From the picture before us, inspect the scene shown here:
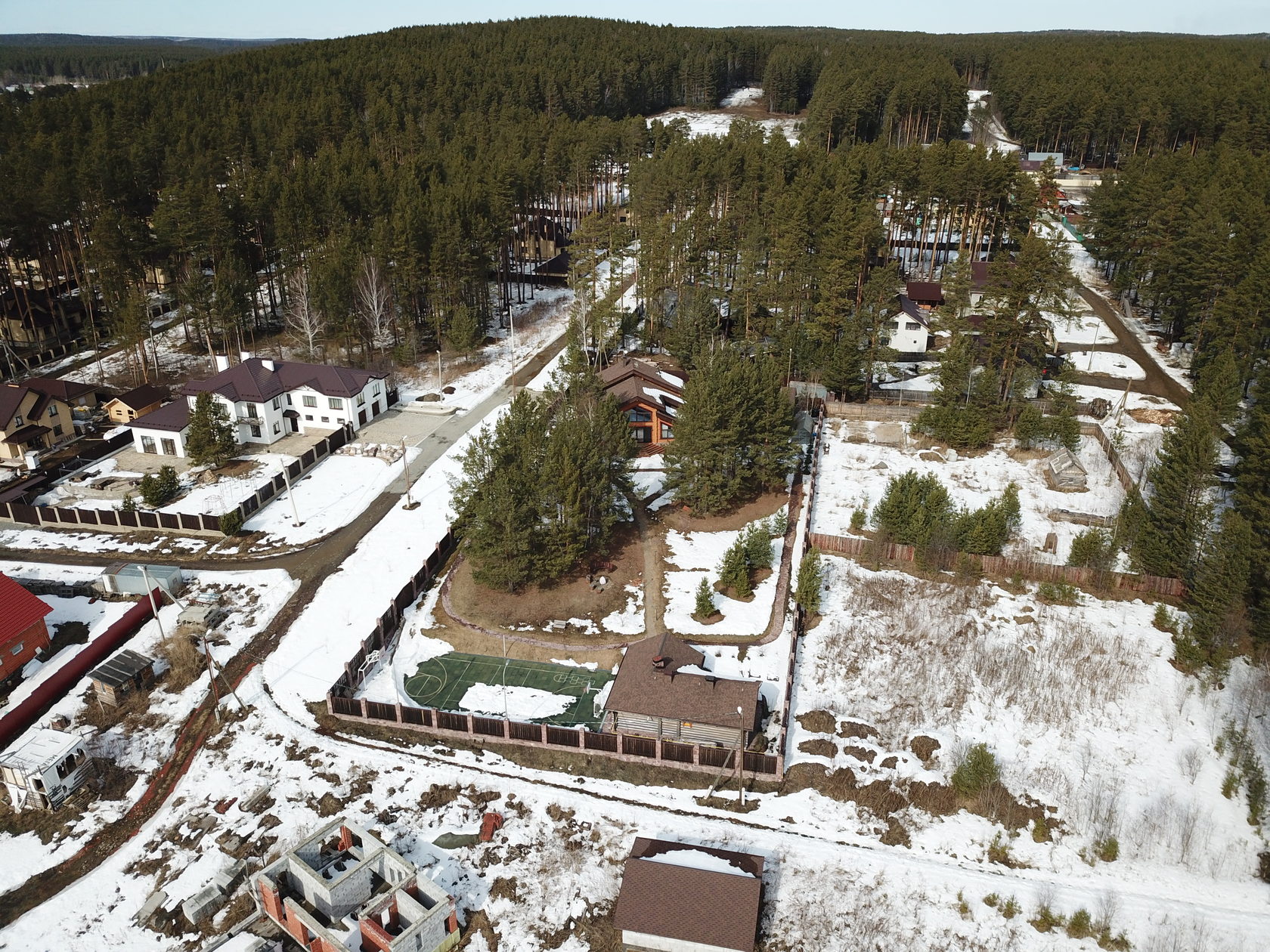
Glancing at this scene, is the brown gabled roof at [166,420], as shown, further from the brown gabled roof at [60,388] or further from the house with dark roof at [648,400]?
the house with dark roof at [648,400]

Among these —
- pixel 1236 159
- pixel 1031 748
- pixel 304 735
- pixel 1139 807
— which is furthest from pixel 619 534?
pixel 1236 159

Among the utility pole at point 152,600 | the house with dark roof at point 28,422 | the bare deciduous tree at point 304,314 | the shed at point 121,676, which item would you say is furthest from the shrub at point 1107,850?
the house with dark roof at point 28,422

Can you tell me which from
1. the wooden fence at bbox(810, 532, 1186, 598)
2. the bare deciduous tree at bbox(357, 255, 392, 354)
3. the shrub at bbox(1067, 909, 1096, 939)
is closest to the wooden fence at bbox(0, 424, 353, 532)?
the bare deciduous tree at bbox(357, 255, 392, 354)

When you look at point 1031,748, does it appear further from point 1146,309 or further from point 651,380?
point 1146,309

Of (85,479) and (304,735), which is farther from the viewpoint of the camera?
(85,479)

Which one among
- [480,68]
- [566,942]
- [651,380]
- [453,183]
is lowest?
[566,942]

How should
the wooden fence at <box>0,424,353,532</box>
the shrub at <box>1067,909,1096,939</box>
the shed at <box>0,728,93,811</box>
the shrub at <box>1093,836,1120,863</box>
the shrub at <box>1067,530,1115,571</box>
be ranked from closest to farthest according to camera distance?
the shrub at <box>1067,909,1096,939</box> → the shrub at <box>1093,836,1120,863</box> → the shed at <box>0,728,93,811</box> → the shrub at <box>1067,530,1115,571</box> → the wooden fence at <box>0,424,353,532</box>

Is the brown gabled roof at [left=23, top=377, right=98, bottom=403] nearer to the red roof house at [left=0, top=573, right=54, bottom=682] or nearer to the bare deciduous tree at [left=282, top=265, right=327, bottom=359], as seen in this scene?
the bare deciduous tree at [left=282, top=265, right=327, bottom=359]
